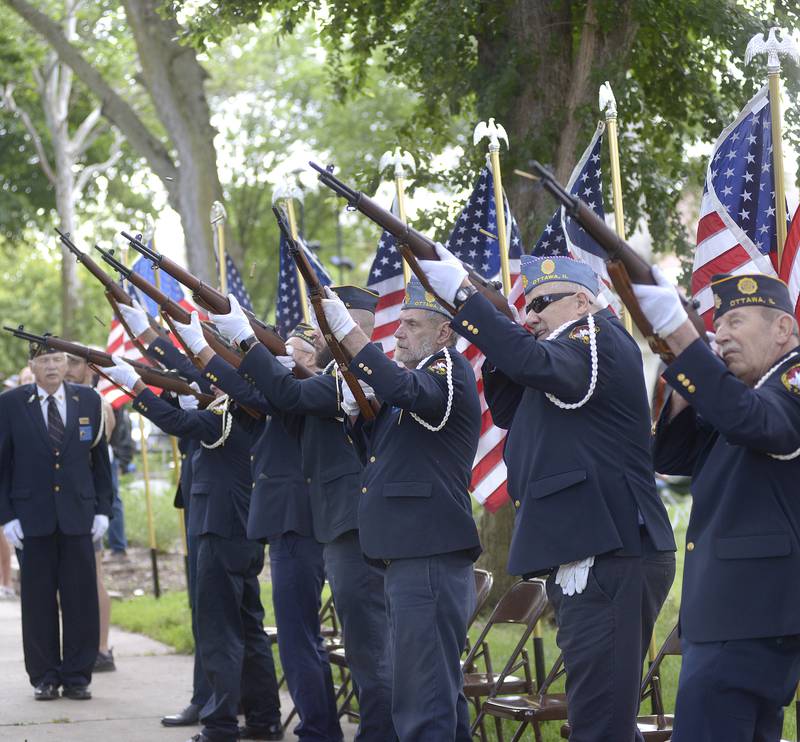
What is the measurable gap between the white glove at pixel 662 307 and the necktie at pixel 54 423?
600 centimetres

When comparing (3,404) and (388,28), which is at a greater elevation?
(388,28)

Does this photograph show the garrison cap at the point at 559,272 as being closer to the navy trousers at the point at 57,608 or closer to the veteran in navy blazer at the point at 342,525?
the veteran in navy blazer at the point at 342,525

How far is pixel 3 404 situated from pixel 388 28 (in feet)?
15.3

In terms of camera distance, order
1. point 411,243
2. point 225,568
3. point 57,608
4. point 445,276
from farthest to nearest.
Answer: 1. point 57,608
2. point 225,568
3. point 411,243
4. point 445,276

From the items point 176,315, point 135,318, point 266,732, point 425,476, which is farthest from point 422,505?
point 135,318

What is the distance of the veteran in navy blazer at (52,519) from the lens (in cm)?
873

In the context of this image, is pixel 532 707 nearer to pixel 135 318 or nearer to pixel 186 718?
pixel 186 718

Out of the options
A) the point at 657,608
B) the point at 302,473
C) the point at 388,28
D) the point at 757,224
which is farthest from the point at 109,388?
the point at 657,608

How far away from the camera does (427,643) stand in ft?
17.3

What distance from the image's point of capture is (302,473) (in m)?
7.00

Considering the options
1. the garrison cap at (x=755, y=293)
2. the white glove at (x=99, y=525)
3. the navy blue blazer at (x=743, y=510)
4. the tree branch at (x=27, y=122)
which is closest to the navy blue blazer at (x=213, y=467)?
the white glove at (x=99, y=525)

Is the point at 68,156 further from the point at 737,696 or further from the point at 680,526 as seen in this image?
the point at 737,696

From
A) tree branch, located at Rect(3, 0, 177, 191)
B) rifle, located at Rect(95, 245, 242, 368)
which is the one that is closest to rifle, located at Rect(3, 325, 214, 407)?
rifle, located at Rect(95, 245, 242, 368)

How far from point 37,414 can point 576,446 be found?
5379mm
